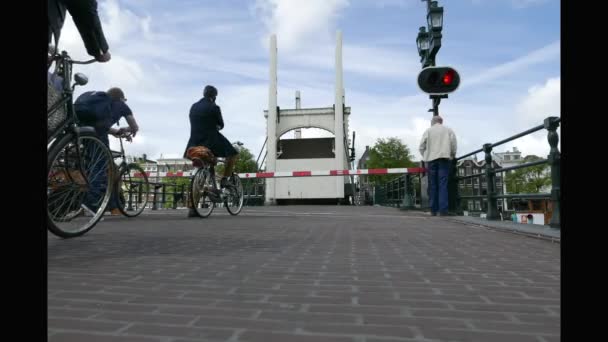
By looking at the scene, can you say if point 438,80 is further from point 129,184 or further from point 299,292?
point 299,292

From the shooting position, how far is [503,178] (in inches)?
278

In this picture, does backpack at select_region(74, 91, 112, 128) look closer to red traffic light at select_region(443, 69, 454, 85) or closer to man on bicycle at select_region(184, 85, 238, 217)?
man on bicycle at select_region(184, 85, 238, 217)

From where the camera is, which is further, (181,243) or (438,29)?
(438,29)

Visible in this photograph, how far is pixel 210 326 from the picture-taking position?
1495 millimetres

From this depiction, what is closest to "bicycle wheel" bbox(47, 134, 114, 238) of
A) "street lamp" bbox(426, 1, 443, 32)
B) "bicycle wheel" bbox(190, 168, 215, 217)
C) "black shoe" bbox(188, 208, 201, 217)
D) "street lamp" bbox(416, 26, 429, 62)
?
"bicycle wheel" bbox(190, 168, 215, 217)

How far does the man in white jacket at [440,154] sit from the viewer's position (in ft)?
27.1

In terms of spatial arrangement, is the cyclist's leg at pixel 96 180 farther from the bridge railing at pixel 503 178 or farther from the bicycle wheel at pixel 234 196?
the bicycle wheel at pixel 234 196

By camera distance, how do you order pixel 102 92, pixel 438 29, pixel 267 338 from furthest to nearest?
pixel 438 29 → pixel 102 92 → pixel 267 338

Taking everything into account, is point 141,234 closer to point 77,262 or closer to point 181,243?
point 181,243

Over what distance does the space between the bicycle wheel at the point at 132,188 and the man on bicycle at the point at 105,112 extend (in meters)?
0.28

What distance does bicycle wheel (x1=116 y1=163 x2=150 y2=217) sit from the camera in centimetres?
727
